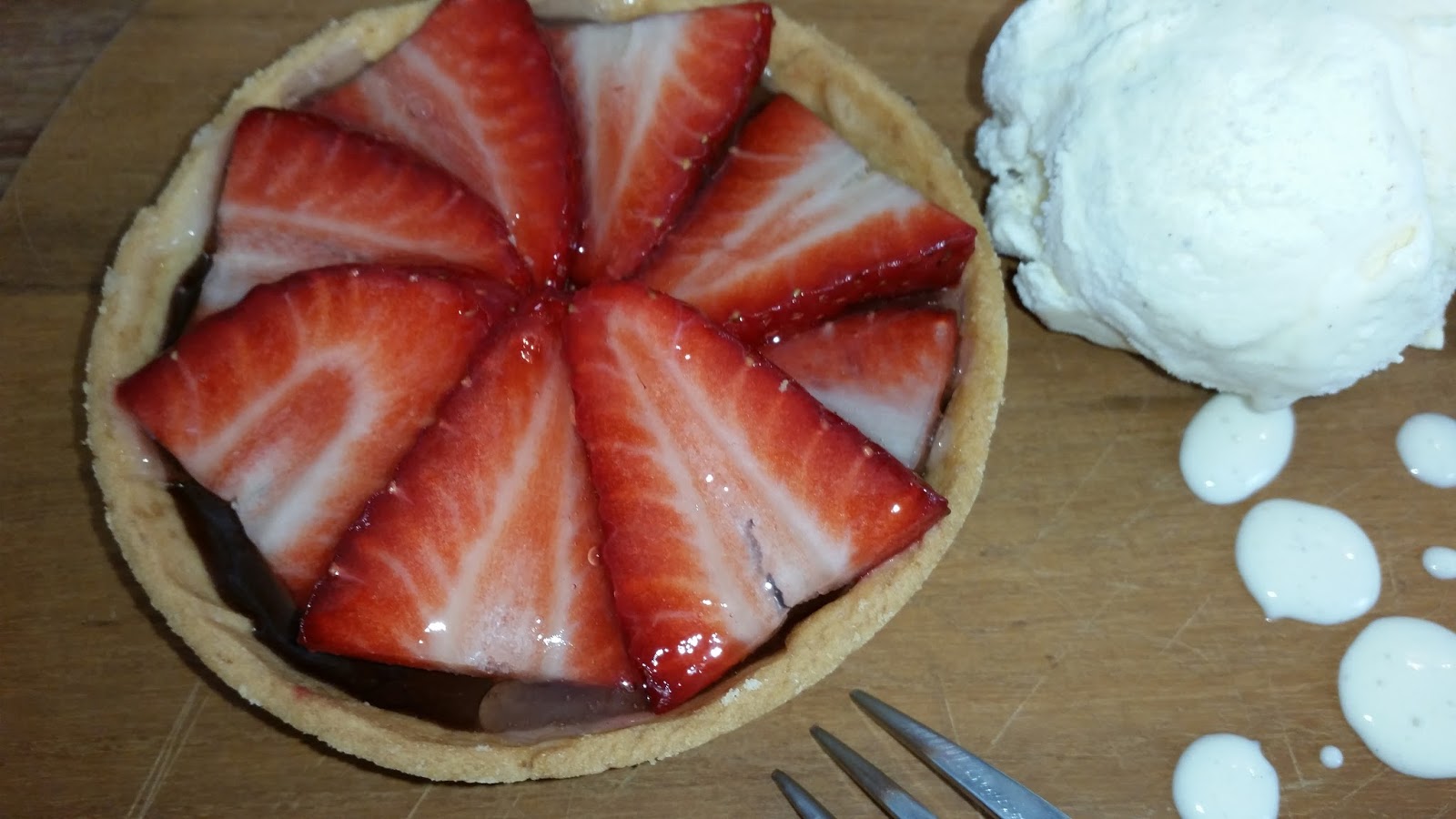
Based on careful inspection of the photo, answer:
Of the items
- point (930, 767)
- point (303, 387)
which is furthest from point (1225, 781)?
point (303, 387)

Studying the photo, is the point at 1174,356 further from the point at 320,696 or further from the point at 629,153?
the point at 320,696

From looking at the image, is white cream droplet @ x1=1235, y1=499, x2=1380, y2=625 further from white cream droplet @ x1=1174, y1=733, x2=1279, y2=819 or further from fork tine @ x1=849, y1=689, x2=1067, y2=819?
fork tine @ x1=849, y1=689, x2=1067, y2=819

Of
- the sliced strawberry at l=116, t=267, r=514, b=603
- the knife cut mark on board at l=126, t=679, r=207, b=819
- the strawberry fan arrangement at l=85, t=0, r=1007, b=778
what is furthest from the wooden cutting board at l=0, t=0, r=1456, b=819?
the sliced strawberry at l=116, t=267, r=514, b=603

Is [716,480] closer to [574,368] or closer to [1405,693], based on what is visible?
[574,368]

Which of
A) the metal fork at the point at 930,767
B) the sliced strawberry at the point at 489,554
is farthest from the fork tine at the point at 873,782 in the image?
the sliced strawberry at the point at 489,554

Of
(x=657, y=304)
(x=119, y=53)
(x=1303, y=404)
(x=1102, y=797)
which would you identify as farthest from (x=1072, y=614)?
(x=119, y=53)

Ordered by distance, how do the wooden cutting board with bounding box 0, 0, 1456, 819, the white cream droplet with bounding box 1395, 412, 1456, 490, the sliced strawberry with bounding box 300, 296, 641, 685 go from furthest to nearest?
the white cream droplet with bounding box 1395, 412, 1456, 490
the wooden cutting board with bounding box 0, 0, 1456, 819
the sliced strawberry with bounding box 300, 296, 641, 685
